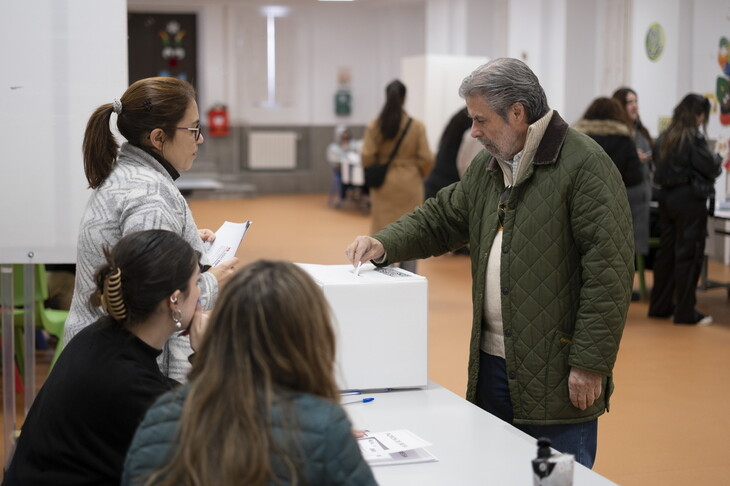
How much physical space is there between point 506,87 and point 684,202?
447 cm

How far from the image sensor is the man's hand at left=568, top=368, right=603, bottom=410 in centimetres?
254

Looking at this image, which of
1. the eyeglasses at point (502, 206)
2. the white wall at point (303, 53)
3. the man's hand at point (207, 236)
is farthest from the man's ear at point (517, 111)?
the white wall at point (303, 53)

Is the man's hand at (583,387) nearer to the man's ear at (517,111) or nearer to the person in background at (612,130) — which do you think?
the man's ear at (517,111)

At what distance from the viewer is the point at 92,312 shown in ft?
7.95

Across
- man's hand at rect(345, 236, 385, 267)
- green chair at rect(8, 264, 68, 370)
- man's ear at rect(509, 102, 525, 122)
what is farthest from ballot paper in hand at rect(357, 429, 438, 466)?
green chair at rect(8, 264, 68, 370)

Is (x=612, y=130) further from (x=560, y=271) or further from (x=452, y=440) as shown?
(x=452, y=440)

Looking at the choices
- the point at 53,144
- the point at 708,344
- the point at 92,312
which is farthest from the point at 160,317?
the point at 708,344

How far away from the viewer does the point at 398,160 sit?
709cm

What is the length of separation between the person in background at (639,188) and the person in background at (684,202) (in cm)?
14

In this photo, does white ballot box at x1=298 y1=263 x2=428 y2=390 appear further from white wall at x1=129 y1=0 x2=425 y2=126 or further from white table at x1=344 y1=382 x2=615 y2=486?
white wall at x1=129 y1=0 x2=425 y2=126

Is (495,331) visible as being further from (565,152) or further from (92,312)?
(92,312)

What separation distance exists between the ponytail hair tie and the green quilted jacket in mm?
1073

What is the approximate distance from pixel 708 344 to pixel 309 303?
5251 mm

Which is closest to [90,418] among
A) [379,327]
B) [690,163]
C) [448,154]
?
[379,327]
